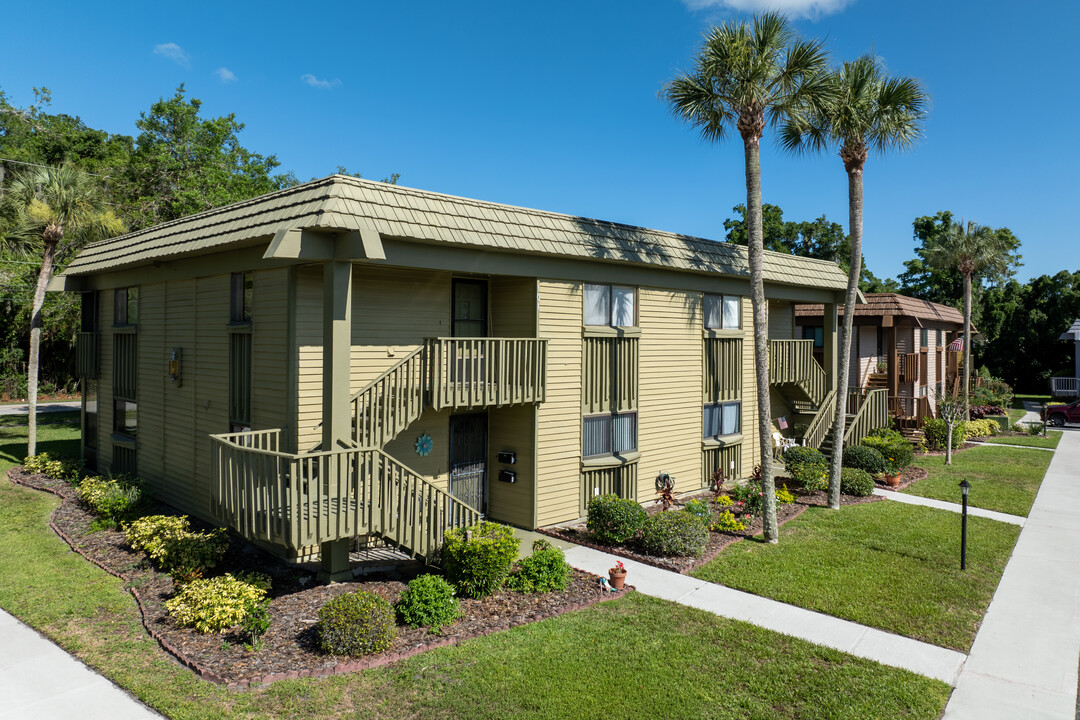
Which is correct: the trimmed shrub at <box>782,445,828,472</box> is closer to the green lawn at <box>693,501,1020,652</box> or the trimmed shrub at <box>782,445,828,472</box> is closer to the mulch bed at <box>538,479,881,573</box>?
the mulch bed at <box>538,479,881,573</box>

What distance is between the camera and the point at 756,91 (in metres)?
11.3

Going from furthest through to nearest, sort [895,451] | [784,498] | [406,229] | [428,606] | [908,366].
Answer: [908,366] < [895,451] < [784,498] < [406,229] < [428,606]

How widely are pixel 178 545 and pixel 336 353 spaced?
4.02 m

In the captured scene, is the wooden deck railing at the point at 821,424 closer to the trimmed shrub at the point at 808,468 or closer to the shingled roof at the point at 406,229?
the trimmed shrub at the point at 808,468

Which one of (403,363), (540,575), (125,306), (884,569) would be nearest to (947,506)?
(884,569)

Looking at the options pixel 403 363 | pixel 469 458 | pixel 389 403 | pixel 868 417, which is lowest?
pixel 469 458

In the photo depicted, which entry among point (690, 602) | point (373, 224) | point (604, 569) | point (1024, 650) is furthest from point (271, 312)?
point (1024, 650)

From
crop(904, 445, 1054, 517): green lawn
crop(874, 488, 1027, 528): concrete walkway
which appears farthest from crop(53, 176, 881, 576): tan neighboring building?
crop(904, 445, 1054, 517): green lawn

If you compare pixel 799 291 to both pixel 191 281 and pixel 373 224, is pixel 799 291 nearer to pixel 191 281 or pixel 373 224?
pixel 373 224

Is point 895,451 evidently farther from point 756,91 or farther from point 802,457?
point 756,91

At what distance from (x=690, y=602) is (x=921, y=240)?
4987 centimetres

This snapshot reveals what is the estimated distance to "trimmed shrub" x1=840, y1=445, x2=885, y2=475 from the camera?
1688 centimetres

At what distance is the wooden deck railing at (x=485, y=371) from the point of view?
10.3m

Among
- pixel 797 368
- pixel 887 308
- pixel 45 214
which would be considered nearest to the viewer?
pixel 45 214
